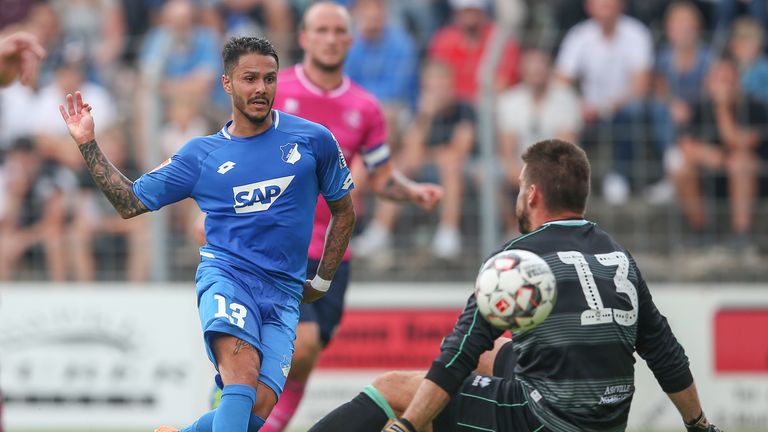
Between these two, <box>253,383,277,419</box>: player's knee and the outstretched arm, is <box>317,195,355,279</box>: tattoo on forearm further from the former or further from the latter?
the outstretched arm

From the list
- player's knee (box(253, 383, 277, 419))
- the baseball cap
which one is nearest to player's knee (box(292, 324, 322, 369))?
player's knee (box(253, 383, 277, 419))

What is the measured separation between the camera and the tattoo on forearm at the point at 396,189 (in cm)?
792

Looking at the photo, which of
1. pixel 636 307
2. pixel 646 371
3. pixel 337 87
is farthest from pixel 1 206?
pixel 636 307

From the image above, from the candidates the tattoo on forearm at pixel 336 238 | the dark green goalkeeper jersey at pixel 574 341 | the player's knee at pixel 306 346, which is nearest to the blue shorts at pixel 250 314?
the tattoo on forearm at pixel 336 238

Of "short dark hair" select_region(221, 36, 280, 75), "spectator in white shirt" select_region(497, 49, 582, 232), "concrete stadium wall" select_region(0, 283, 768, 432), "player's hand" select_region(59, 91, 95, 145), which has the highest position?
"short dark hair" select_region(221, 36, 280, 75)

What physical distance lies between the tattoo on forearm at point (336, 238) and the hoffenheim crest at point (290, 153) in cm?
44

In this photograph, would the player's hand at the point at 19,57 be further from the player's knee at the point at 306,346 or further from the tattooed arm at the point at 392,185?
the tattooed arm at the point at 392,185

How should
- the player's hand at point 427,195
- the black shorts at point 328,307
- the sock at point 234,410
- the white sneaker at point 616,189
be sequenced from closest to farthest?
the sock at point 234,410, the player's hand at point 427,195, the black shorts at point 328,307, the white sneaker at point 616,189

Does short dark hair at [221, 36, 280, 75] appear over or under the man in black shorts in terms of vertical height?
over

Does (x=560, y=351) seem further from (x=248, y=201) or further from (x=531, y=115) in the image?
(x=531, y=115)

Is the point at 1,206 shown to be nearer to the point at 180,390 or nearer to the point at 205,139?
the point at 180,390

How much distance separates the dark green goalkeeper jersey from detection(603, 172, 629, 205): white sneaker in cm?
581

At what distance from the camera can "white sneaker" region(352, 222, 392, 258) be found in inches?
436

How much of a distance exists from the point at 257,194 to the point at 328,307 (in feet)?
6.97
